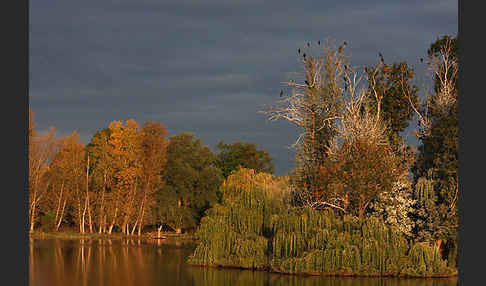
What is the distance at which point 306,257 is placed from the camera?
22.2 m

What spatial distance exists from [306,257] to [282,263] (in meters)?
1.09

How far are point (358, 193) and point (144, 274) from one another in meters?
9.56

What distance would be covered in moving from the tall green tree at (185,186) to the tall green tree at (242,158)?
5468 millimetres

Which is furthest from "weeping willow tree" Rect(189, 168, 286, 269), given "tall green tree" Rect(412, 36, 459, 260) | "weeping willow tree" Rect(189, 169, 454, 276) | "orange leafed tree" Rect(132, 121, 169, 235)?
"orange leafed tree" Rect(132, 121, 169, 235)

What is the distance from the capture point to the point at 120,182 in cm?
5047

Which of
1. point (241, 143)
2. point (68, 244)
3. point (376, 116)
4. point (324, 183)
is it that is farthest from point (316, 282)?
point (241, 143)

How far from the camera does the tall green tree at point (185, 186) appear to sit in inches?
2008

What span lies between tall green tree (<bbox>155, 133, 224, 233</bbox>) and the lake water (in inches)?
726

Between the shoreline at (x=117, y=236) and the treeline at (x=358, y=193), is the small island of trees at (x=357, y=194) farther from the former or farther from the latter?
the shoreline at (x=117, y=236)

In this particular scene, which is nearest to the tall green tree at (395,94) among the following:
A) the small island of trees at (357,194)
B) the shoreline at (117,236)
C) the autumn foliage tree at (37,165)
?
the small island of trees at (357,194)

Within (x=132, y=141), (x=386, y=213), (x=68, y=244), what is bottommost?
(x=68, y=244)

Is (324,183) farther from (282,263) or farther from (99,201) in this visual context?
(99,201)

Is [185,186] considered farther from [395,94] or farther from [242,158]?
[395,94]

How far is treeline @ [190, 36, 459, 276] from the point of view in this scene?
2248cm
